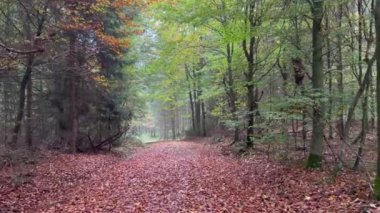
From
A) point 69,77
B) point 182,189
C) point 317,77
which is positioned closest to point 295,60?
point 317,77

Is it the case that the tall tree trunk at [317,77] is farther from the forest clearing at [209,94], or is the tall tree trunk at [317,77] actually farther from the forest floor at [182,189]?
the forest floor at [182,189]

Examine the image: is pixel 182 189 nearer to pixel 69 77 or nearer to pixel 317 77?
pixel 317 77

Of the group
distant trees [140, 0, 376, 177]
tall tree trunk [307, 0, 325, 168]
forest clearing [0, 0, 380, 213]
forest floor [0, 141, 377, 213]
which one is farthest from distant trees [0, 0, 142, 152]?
tall tree trunk [307, 0, 325, 168]

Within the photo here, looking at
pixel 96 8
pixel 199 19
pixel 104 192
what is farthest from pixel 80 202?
pixel 199 19

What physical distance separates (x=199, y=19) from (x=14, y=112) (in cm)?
1116

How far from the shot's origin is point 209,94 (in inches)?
1030

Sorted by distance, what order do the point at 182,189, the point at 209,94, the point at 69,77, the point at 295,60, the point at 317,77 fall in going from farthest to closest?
the point at 209,94 < the point at 69,77 < the point at 295,60 < the point at 317,77 < the point at 182,189

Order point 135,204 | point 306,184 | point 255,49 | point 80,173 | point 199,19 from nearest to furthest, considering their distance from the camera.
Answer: point 135,204 → point 306,184 → point 80,173 → point 199,19 → point 255,49

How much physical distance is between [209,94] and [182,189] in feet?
55.7

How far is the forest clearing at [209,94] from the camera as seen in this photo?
847 centimetres

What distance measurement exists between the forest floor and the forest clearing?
44 mm

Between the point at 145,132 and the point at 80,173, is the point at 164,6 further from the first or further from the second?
the point at 145,132

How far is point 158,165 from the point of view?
1470cm

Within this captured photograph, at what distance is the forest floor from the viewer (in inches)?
292
